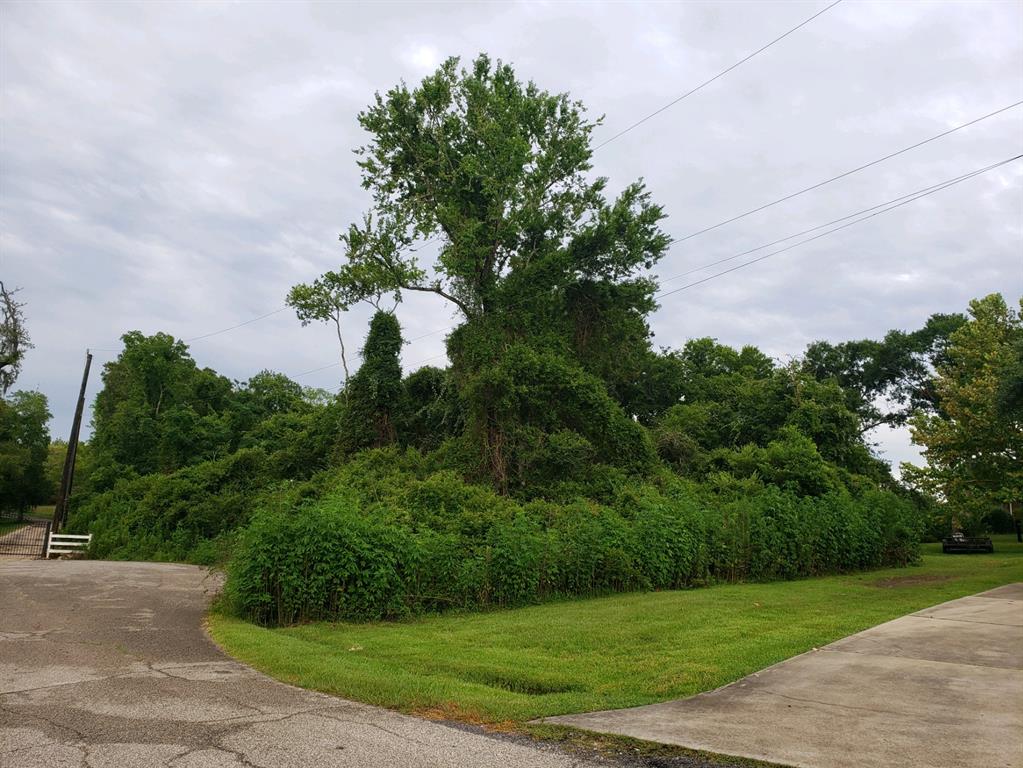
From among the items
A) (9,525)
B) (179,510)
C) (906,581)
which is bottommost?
(906,581)

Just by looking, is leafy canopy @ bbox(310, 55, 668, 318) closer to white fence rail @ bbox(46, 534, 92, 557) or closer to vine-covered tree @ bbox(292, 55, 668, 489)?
vine-covered tree @ bbox(292, 55, 668, 489)

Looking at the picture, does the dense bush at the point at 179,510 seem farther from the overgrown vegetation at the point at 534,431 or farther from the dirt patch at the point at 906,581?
the dirt patch at the point at 906,581

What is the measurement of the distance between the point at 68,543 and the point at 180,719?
28065mm

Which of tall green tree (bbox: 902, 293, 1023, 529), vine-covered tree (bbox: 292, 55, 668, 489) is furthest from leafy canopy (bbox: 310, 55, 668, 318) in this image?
tall green tree (bbox: 902, 293, 1023, 529)

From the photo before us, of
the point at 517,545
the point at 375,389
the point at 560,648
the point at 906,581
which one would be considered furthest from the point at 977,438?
the point at 375,389

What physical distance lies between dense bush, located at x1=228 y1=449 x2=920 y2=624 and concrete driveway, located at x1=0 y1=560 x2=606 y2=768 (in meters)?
2.00

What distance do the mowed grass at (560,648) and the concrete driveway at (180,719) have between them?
51cm

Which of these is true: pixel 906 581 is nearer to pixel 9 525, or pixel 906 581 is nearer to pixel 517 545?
pixel 517 545

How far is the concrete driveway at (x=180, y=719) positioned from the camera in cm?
459

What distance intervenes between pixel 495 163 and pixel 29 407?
64141 millimetres

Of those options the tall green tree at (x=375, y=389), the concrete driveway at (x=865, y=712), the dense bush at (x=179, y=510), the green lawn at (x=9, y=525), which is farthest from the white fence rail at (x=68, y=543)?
the concrete driveway at (x=865, y=712)

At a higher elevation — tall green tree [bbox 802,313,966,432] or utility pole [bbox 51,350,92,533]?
tall green tree [bbox 802,313,966,432]

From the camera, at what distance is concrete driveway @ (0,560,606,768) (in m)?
4.59

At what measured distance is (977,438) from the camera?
2188cm
